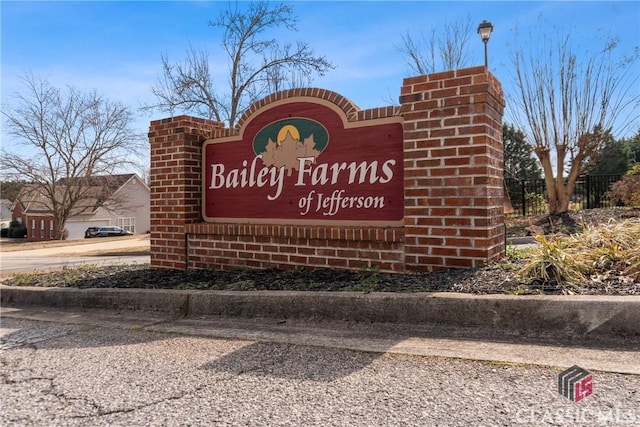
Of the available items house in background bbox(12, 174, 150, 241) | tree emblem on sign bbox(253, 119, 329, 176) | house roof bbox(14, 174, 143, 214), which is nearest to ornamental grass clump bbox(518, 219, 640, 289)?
tree emblem on sign bbox(253, 119, 329, 176)

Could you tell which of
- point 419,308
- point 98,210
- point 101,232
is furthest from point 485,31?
point 98,210

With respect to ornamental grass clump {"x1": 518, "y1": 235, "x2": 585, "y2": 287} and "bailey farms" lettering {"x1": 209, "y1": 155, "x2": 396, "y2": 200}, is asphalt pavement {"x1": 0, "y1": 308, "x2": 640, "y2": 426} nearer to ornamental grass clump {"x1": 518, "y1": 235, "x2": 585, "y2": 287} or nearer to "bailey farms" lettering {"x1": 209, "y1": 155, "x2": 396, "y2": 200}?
ornamental grass clump {"x1": 518, "y1": 235, "x2": 585, "y2": 287}

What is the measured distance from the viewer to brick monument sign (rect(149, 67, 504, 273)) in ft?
14.1

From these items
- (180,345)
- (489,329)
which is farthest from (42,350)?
(489,329)

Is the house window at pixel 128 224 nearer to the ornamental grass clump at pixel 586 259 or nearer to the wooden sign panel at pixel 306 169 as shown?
the wooden sign panel at pixel 306 169

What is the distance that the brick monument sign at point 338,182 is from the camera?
4.30m

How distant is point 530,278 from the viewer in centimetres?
375

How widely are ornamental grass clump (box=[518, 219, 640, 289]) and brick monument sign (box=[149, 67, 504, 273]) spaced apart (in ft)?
1.66

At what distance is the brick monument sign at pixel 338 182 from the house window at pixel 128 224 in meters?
51.2

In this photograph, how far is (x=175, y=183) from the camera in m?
6.23

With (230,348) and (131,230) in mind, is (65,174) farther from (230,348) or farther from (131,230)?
(230,348)

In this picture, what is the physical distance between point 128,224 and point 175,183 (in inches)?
2070

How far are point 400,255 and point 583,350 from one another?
1957 mm

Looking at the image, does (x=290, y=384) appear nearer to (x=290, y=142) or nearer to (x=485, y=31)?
(x=290, y=142)
